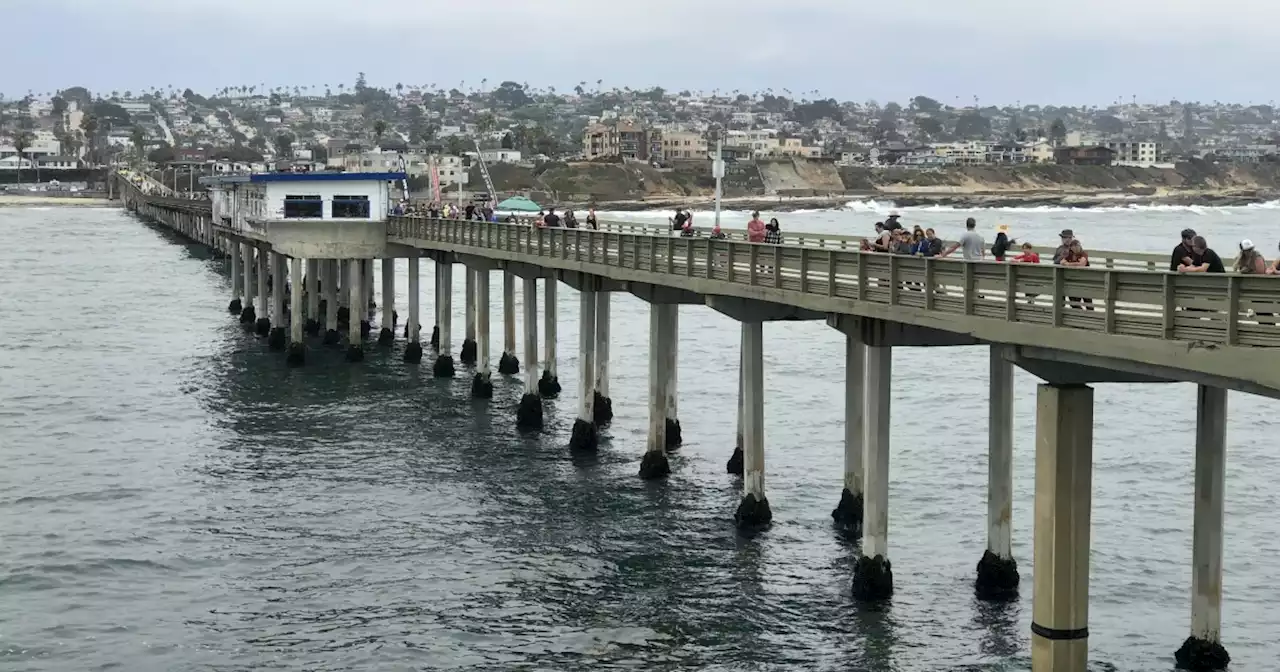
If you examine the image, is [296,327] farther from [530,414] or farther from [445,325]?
[530,414]

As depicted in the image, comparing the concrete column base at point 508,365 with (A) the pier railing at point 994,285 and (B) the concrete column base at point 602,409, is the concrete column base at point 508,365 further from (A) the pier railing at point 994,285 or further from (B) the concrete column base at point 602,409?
(A) the pier railing at point 994,285

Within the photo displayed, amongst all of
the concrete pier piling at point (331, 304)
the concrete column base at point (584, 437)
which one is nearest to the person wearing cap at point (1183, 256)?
the concrete column base at point (584, 437)

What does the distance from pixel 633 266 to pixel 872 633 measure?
12669mm

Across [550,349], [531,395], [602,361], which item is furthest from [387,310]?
[602,361]

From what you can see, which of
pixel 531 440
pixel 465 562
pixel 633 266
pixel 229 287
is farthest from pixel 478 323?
pixel 229 287

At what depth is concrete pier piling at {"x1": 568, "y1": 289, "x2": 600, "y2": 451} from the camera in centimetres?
3972

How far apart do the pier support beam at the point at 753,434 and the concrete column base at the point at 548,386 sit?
1736 cm

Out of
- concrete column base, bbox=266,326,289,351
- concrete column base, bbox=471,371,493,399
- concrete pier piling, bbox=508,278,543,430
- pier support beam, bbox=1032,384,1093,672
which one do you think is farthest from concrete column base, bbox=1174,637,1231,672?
concrete column base, bbox=266,326,289,351

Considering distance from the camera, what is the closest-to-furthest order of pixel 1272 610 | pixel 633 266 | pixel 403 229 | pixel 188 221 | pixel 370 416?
pixel 1272 610
pixel 633 266
pixel 370 416
pixel 403 229
pixel 188 221

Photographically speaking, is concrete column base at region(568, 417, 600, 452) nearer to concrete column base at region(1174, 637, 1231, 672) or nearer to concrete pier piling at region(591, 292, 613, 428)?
concrete pier piling at region(591, 292, 613, 428)

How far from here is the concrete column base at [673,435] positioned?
4069 centimetres

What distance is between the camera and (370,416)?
4681 centimetres

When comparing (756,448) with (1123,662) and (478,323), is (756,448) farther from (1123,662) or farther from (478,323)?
(478,323)

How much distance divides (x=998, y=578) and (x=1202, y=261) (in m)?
9.09
